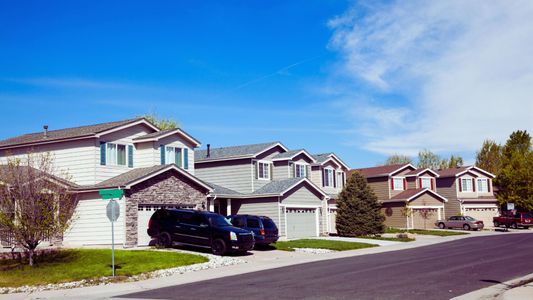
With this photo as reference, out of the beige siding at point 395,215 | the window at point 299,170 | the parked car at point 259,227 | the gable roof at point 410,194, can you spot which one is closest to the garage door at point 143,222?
the parked car at point 259,227

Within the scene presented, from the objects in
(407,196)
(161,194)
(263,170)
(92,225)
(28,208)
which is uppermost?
(263,170)

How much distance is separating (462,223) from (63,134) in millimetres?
38094

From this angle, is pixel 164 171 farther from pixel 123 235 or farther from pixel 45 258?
pixel 45 258

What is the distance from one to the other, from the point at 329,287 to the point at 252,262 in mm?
9695

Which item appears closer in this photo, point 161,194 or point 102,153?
point 161,194

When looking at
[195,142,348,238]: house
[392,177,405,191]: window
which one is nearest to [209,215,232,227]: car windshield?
[195,142,348,238]: house

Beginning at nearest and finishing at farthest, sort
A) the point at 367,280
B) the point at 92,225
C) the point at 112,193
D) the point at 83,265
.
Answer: the point at 367,280 → the point at 112,193 → the point at 83,265 → the point at 92,225

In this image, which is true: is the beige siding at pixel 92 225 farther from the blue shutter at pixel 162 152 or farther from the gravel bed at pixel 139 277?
the gravel bed at pixel 139 277

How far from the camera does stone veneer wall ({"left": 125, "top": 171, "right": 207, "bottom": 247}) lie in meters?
30.0

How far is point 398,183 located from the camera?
59.5m

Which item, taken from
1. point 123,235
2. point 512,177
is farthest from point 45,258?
point 512,177

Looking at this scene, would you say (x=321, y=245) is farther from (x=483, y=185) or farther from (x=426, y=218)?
(x=483, y=185)

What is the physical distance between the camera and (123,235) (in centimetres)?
2975

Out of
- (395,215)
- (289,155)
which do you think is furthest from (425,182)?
(289,155)
